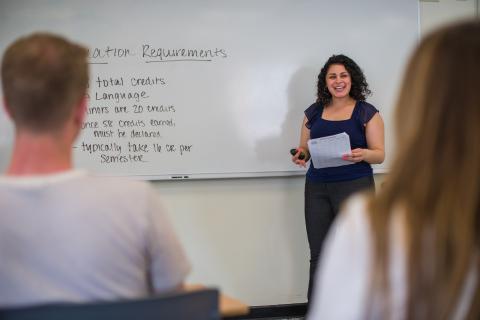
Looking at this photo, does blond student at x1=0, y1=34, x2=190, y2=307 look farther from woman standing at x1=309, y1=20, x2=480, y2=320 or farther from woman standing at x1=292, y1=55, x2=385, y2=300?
woman standing at x1=292, y1=55, x2=385, y2=300

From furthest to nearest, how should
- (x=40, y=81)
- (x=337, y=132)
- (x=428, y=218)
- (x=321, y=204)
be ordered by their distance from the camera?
(x=321, y=204) → (x=337, y=132) → (x=40, y=81) → (x=428, y=218)

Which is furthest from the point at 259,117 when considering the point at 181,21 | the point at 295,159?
the point at 181,21

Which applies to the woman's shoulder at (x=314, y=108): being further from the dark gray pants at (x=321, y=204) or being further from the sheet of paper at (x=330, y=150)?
the dark gray pants at (x=321, y=204)

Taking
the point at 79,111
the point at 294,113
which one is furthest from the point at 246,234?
the point at 79,111

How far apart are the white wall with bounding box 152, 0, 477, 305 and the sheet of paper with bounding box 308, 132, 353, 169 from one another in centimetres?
41

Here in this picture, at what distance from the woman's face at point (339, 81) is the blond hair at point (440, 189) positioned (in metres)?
2.21

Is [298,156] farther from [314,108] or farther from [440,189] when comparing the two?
[440,189]

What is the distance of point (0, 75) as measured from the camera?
1148mm

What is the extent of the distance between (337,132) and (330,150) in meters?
0.13

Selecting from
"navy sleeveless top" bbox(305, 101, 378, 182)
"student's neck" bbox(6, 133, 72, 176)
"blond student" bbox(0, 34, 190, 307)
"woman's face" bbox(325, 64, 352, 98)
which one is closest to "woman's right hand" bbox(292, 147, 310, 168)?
"navy sleeveless top" bbox(305, 101, 378, 182)

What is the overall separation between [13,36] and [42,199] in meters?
2.33

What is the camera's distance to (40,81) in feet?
3.51

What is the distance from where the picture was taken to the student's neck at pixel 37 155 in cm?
107

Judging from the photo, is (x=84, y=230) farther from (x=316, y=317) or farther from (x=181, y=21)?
(x=181, y=21)
